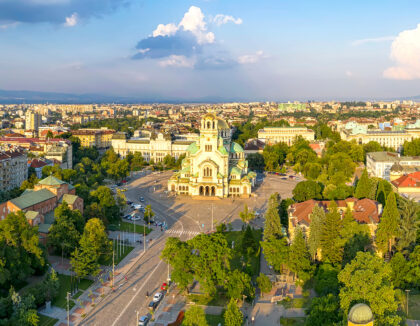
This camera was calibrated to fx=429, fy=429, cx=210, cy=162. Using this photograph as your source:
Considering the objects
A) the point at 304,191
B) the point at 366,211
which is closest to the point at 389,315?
the point at 366,211

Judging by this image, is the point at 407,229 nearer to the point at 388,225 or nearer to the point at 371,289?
the point at 388,225

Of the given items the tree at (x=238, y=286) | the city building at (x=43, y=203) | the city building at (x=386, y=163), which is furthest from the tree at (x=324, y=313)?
the city building at (x=386, y=163)

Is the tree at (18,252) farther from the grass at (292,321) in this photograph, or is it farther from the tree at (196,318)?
the grass at (292,321)

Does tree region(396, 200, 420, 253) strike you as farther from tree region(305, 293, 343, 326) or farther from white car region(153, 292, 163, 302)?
white car region(153, 292, 163, 302)

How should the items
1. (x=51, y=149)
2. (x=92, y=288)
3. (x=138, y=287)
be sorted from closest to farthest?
1. (x=92, y=288)
2. (x=138, y=287)
3. (x=51, y=149)

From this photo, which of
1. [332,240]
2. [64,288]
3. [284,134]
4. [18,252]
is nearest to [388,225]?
[332,240]

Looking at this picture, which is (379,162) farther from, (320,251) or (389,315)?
(389,315)

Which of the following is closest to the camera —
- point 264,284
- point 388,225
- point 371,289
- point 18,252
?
point 371,289

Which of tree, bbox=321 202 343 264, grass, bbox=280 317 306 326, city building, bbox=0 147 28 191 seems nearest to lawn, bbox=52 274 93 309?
grass, bbox=280 317 306 326
